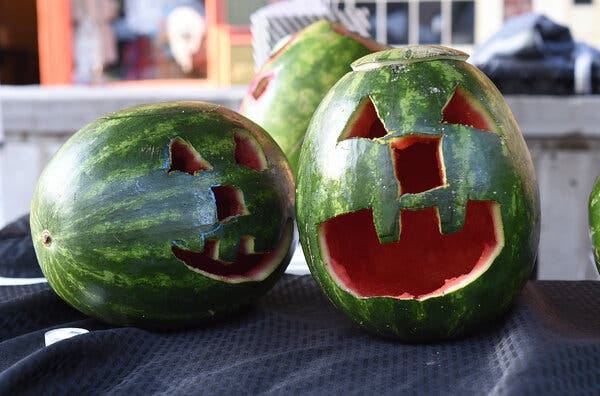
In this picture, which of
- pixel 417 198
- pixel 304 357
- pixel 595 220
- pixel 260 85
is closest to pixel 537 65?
pixel 260 85

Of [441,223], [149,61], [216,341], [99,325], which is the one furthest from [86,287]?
[149,61]

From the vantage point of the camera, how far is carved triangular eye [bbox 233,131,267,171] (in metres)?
1.36

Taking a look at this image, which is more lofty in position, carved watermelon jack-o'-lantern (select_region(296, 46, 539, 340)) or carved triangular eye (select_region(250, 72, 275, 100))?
carved triangular eye (select_region(250, 72, 275, 100))

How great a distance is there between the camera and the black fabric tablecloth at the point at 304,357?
102 centimetres

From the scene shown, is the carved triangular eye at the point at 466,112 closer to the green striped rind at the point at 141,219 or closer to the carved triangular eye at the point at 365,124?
the carved triangular eye at the point at 365,124

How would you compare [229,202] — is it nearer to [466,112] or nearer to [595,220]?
[466,112]

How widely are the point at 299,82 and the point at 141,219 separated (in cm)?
68

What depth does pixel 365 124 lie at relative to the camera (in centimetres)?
123

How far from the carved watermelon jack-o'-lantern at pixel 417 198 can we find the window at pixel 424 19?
4720 millimetres

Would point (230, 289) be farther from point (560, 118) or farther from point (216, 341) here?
point (560, 118)

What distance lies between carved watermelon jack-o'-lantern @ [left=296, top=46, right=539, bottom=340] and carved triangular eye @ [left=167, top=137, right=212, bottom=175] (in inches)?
7.2

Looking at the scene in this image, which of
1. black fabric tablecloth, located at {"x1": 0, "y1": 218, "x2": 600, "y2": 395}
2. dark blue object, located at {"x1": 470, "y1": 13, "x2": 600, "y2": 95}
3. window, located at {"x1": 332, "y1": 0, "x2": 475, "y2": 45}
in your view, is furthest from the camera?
window, located at {"x1": 332, "y1": 0, "x2": 475, "y2": 45}

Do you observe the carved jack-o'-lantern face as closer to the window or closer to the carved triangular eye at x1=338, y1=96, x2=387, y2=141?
the carved triangular eye at x1=338, y1=96, x2=387, y2=141

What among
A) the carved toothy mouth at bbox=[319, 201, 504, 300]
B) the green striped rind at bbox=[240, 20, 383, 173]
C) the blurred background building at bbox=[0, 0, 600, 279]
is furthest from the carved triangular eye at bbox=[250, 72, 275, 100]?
the blurred background building at bbox=[0, 0, 600, 279]
